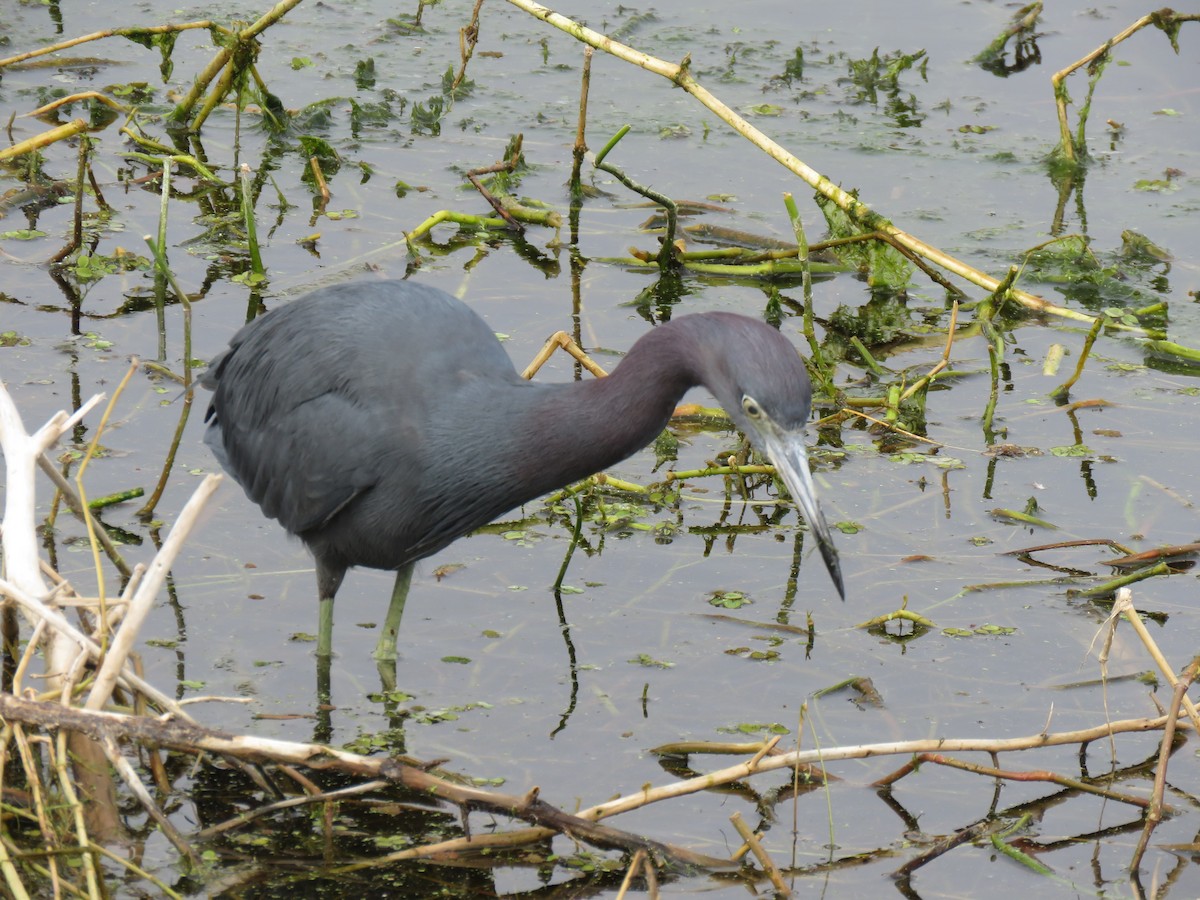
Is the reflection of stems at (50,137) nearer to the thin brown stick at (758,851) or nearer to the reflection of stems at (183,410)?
the reflection of stems at (183,410)

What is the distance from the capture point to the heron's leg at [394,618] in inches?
189

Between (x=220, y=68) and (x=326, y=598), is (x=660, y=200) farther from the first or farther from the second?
(x=326, y=598)

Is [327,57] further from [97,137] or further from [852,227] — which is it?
[852,227]

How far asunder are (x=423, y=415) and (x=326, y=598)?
771 mm

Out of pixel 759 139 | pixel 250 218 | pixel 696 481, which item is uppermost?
pixel 759 139

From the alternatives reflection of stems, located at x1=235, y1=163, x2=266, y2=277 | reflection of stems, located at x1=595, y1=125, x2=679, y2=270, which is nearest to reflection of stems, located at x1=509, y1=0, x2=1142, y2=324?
reflection of stems, located at x1=595, y1=125, x2=679, y2=270

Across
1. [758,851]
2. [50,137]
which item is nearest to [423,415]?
[758,851]

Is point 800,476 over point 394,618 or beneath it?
over

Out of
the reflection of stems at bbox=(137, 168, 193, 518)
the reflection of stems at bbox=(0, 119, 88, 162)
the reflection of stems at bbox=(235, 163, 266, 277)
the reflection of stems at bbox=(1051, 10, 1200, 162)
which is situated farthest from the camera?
the reflection of stems at bbox=(1051, 10, 1200, 162)

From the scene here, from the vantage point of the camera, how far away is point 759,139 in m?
6.50

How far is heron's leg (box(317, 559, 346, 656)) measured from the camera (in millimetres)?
4801

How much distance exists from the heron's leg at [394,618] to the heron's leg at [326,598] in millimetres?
154

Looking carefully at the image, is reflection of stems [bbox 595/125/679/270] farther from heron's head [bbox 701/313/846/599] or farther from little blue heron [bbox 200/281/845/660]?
heron's head [bbox 701/313/846/599]

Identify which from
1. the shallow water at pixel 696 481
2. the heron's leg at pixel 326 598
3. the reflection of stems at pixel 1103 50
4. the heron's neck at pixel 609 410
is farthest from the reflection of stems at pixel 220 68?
the heron's neck at pixel 609 410
